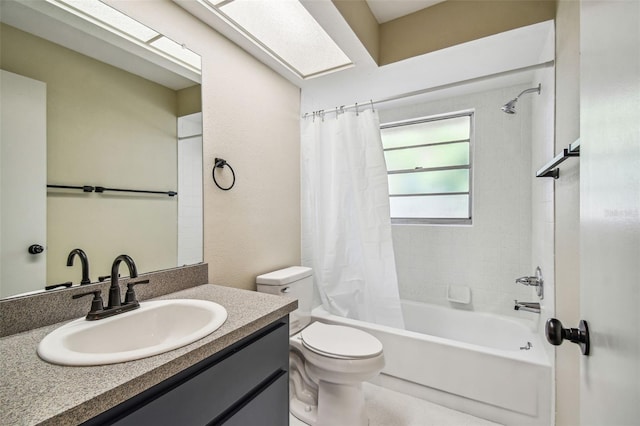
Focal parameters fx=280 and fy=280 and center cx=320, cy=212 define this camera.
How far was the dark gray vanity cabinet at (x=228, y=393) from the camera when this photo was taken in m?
0.66

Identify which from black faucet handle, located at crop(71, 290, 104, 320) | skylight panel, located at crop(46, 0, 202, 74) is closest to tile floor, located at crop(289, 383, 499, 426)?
black faucet handle, located at crop(71, 290, 104, 320)

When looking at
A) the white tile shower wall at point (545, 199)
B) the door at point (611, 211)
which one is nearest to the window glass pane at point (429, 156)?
the white tile shower wall at point (545, 199)

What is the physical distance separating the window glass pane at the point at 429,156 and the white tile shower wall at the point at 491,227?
0.43 feet

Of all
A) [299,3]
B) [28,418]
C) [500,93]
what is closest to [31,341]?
[28,418]

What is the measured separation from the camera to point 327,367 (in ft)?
4.80

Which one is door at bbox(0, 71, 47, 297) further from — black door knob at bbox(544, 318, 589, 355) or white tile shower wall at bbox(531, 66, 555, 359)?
white tile shower wall at bbox(531, 66, 555, 359)

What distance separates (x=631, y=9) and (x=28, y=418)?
1.18 m

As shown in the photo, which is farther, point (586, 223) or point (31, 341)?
point (31, 341)

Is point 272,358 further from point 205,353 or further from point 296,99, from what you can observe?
point 296,99

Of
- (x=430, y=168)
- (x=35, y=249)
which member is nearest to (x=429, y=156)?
(x=430, y=168)

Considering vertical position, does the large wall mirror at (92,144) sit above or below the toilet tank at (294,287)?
above

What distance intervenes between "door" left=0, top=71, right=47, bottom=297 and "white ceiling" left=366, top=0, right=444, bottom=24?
1.79m

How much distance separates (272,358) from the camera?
105 cm

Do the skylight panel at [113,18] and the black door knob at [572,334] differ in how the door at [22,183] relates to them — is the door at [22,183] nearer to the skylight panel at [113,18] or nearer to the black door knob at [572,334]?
the skylight panel at [113,18]
